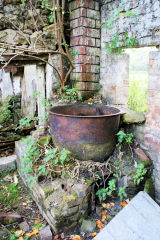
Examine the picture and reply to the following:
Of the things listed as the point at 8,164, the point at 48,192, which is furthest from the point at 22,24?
the point at 48,192

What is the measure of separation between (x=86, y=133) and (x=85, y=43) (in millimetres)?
1770

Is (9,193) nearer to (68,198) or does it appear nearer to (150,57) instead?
(68,198)

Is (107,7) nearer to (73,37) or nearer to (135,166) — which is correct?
(73,37)

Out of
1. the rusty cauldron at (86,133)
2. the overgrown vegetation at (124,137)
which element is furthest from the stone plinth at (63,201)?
the overgrown vegetation at (124,137)

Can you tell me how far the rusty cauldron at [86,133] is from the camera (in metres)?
2.49

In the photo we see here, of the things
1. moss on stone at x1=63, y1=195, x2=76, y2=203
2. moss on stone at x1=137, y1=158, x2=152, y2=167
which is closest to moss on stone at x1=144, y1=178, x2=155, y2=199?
moss on stone at x1=137, y1=158, x2=152, y2=167

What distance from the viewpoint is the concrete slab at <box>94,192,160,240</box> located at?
192 cm

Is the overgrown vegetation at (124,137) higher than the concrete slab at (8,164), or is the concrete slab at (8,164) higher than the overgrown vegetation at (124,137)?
the overgrown vegetation at (124,137)

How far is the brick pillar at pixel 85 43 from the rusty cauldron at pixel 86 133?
1181mm

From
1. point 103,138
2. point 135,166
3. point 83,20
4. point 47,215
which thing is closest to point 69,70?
point 83,20

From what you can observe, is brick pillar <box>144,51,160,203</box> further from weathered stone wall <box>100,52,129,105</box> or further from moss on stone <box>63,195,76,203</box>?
moss on stone <box>63,195,76,203</box>

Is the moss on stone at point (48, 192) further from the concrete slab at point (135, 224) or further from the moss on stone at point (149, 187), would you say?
the moss on stone at point (149, 187)

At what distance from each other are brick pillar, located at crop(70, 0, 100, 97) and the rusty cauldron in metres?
1.18

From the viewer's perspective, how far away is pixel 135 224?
200 centimetres
